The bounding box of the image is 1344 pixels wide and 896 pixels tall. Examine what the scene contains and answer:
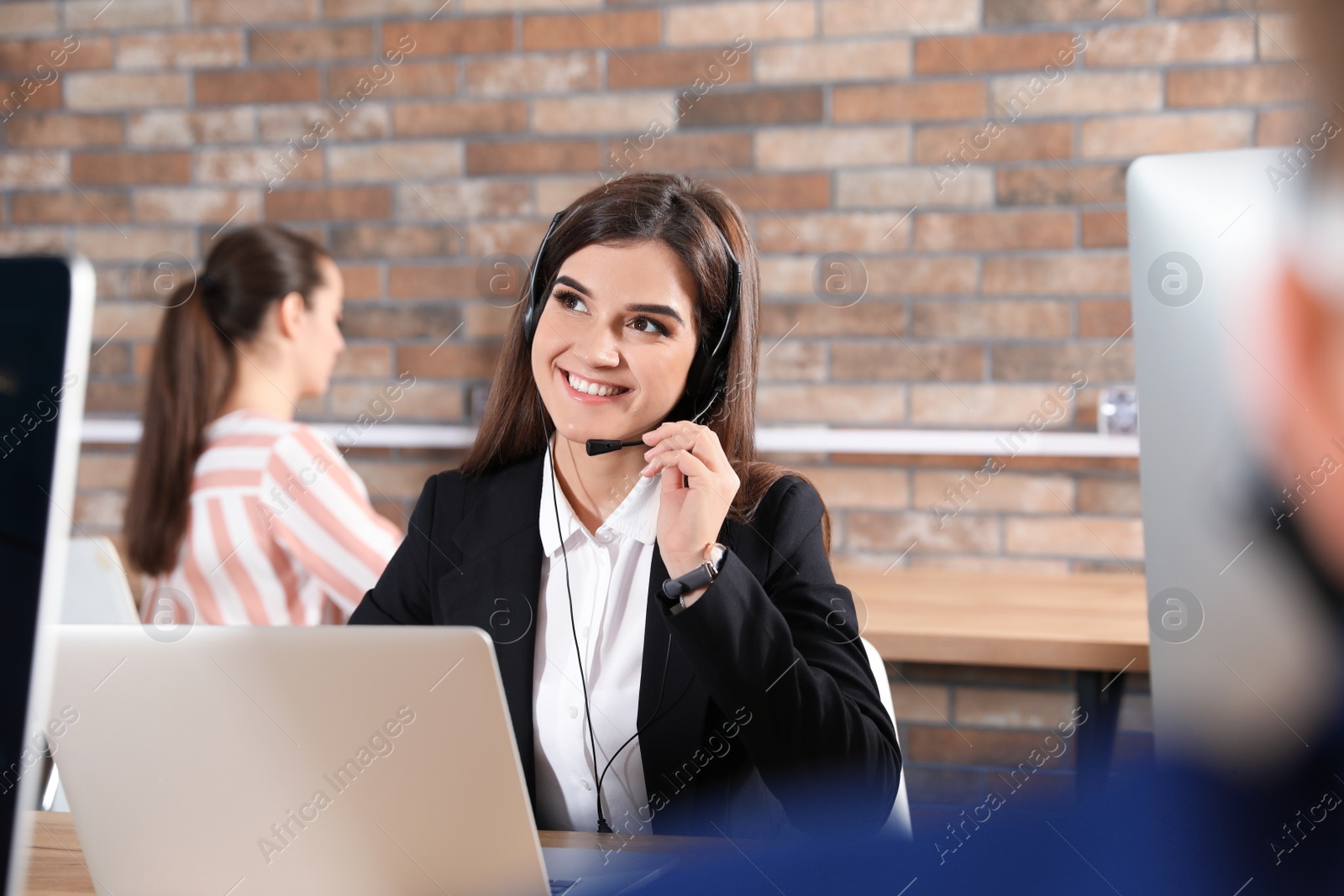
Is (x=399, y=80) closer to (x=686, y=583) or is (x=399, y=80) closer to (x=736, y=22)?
(x=736, y=22)

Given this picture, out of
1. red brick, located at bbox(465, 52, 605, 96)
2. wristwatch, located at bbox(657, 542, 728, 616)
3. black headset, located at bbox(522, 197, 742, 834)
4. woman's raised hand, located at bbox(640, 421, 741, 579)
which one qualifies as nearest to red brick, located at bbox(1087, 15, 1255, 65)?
red brick, located at bbox(465, 52, 605, 96)

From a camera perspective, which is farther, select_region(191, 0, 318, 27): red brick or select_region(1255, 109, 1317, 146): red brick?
select_region(191, 0, 318, 27): red brick

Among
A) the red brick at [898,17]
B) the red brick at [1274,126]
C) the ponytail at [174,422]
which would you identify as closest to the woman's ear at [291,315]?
the ponytail at [174,422]

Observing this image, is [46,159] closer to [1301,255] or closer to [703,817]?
[703,817]

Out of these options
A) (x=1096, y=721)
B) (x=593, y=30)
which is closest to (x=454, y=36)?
(x=593, y=30)

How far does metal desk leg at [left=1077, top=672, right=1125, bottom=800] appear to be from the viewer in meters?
1.82

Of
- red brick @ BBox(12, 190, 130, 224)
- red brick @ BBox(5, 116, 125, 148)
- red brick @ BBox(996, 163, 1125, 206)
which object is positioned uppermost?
red brick @ BBox(5, 116, 125, 148)

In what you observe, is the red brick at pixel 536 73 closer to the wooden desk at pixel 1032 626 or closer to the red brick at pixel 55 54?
the red brick at pixel 55 54

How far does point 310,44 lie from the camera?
2.64 meters

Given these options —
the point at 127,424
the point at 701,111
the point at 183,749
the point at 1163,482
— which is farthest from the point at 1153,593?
the point at 127,424

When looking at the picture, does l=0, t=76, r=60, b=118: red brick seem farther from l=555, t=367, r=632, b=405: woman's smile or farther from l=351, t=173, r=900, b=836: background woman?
l=555, t=367, r=632, b=405: woman's smile

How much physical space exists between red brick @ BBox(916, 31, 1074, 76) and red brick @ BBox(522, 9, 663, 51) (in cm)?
60

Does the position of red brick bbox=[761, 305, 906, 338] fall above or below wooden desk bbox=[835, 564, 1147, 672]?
above

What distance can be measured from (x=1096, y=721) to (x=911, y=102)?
1331 mm
